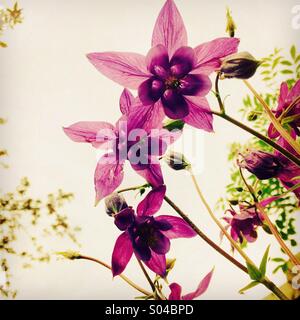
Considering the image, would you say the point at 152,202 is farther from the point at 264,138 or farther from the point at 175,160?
the point at 264,138

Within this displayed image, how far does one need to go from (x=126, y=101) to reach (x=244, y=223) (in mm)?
344

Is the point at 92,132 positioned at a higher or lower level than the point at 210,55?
lower

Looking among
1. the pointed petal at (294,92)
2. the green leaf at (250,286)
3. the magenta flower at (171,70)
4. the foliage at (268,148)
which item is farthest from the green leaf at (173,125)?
the green leaf at (250,286)

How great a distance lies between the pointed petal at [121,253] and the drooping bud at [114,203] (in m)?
0.05

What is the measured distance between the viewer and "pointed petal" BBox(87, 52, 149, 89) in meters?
0.70

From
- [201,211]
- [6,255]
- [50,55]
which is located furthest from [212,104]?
[6,255]

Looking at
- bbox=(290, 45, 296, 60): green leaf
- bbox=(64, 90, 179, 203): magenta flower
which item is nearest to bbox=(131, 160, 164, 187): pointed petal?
bbox=(64, 90, 179, 203): magenta flower

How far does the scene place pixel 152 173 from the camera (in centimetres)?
73

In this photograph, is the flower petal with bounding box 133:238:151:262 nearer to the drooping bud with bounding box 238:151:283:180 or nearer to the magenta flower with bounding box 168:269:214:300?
the magenta flower with bounding box 168:269:214:300

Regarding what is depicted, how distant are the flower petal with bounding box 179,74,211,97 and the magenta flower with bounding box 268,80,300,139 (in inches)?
6.0

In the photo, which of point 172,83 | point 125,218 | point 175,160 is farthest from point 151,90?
point 125,218

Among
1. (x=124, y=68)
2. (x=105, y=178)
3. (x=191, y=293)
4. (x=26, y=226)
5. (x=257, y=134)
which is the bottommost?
(x=191, y=293)

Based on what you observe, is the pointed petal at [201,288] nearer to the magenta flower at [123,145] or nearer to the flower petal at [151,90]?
the magenta flower at [123,145]

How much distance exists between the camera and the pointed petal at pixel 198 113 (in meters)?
0.72
